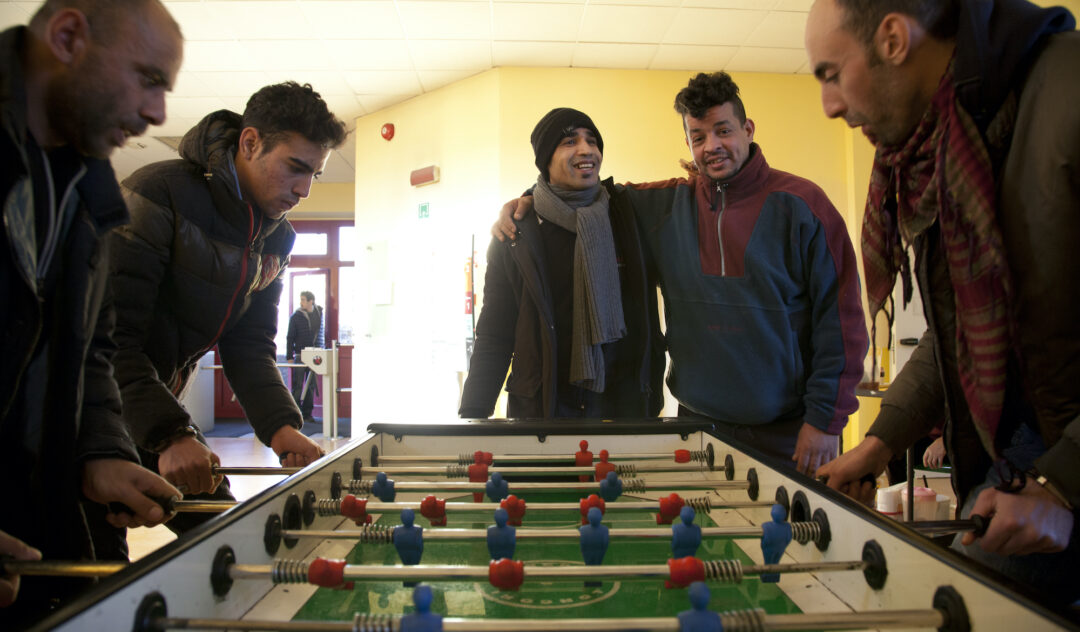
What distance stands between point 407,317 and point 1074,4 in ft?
16.1

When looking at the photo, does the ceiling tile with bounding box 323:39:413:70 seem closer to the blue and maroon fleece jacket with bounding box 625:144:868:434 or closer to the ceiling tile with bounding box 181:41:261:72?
the ceiling tile with bounding box 181:41:261:72

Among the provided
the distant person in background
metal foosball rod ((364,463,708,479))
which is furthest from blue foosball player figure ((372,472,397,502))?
the distant person in background

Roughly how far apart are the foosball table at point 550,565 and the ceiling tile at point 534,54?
11.3 feet

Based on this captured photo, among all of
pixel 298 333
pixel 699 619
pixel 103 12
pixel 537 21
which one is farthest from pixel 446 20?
pixel 298 333

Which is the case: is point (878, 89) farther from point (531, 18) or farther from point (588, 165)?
point (531, 18)

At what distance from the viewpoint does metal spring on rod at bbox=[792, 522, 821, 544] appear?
852mm

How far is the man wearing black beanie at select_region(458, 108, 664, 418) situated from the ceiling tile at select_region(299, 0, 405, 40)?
2.33 meters

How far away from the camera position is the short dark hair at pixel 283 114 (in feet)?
5.12

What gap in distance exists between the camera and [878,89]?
1.00 metres

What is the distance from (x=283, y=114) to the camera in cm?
156

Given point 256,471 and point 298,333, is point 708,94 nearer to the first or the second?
point 256,471

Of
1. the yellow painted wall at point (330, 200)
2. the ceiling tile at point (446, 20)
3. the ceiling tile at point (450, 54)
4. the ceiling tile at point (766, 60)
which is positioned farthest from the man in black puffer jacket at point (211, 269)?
the yellow painted wall at point (330, 200)

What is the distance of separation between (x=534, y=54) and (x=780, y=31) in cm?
163

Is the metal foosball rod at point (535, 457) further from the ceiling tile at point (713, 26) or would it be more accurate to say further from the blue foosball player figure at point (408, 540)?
the ceiling tile at point (713, 26)
